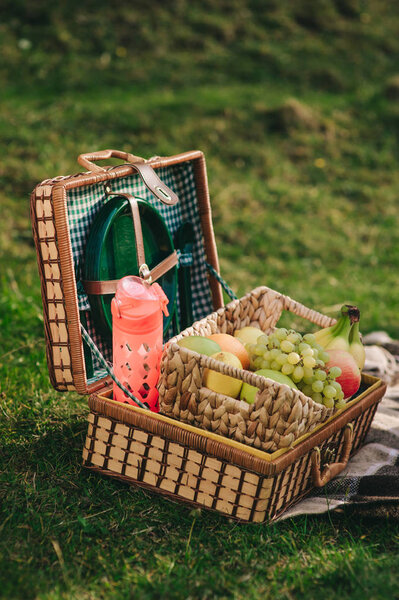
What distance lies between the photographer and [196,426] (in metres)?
2.04

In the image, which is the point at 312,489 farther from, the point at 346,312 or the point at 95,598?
the point at 95,598

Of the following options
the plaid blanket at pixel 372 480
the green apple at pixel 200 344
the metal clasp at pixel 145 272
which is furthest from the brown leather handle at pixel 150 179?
the plaid blanket at pixel 372 480

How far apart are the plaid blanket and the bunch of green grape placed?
309mm

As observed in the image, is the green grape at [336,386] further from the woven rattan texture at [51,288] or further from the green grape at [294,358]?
the woven rattan texture at [51,288]

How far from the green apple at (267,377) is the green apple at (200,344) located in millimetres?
163

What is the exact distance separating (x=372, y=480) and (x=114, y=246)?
126 centimetres

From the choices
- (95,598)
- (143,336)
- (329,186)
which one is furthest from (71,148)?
(95,598)

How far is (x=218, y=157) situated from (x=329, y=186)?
3.61 feet

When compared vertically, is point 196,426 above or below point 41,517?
above

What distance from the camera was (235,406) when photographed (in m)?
1.96

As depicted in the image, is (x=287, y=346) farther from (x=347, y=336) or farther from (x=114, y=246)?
(x=114, y=246)

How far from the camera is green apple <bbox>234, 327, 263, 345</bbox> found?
243cm

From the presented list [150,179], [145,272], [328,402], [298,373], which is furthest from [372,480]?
[150,179]

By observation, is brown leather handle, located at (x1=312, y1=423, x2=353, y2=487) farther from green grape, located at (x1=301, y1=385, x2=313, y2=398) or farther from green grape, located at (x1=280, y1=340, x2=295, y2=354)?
green grape, located at (x1=280, y1=340, x2=295, y2=354)
